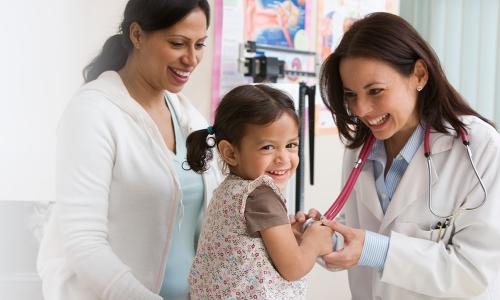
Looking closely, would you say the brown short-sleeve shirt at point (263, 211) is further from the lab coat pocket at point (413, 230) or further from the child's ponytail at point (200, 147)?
the lab coat pocket at point (413, 230)

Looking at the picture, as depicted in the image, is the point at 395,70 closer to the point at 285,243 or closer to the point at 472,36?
the point at 285,243

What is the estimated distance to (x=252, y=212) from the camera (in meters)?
1.01

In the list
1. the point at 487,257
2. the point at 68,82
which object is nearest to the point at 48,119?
the point at 68,82

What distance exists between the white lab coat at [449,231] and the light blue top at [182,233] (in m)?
0.41

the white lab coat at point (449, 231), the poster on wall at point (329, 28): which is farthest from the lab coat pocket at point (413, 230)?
the poster on wall at point (329, 28)

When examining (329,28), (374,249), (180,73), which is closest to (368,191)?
(374,249)

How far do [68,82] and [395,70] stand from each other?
65 centimetres

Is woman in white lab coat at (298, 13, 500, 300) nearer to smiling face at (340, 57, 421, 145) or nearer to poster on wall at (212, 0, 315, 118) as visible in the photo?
smiling face at (340, 57, 421, 145)

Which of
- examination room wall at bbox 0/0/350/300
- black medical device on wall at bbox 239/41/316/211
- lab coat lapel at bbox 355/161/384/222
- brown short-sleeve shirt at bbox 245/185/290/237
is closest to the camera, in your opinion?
examination room wall at bbox 0/0/350/300

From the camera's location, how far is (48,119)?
3.10 ft

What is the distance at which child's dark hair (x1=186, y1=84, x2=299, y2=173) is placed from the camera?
108 centimetres

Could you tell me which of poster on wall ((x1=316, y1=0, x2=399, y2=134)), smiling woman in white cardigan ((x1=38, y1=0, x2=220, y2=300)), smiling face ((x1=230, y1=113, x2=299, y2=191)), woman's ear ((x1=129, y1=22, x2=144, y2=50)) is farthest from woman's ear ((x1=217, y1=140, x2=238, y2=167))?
poster on wall ((x1=316, y1=0, x2=399, y2=134))

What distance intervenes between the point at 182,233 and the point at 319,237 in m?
0.31

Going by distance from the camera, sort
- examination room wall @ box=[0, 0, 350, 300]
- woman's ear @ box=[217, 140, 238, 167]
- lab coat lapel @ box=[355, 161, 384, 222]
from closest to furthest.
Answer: examination room wall @ box=[0, 0, 350, 300] < woman's ear @ box=[217, 140, 238, 167] < lab coat lapel @ box=[355, 161, 384, 222]
